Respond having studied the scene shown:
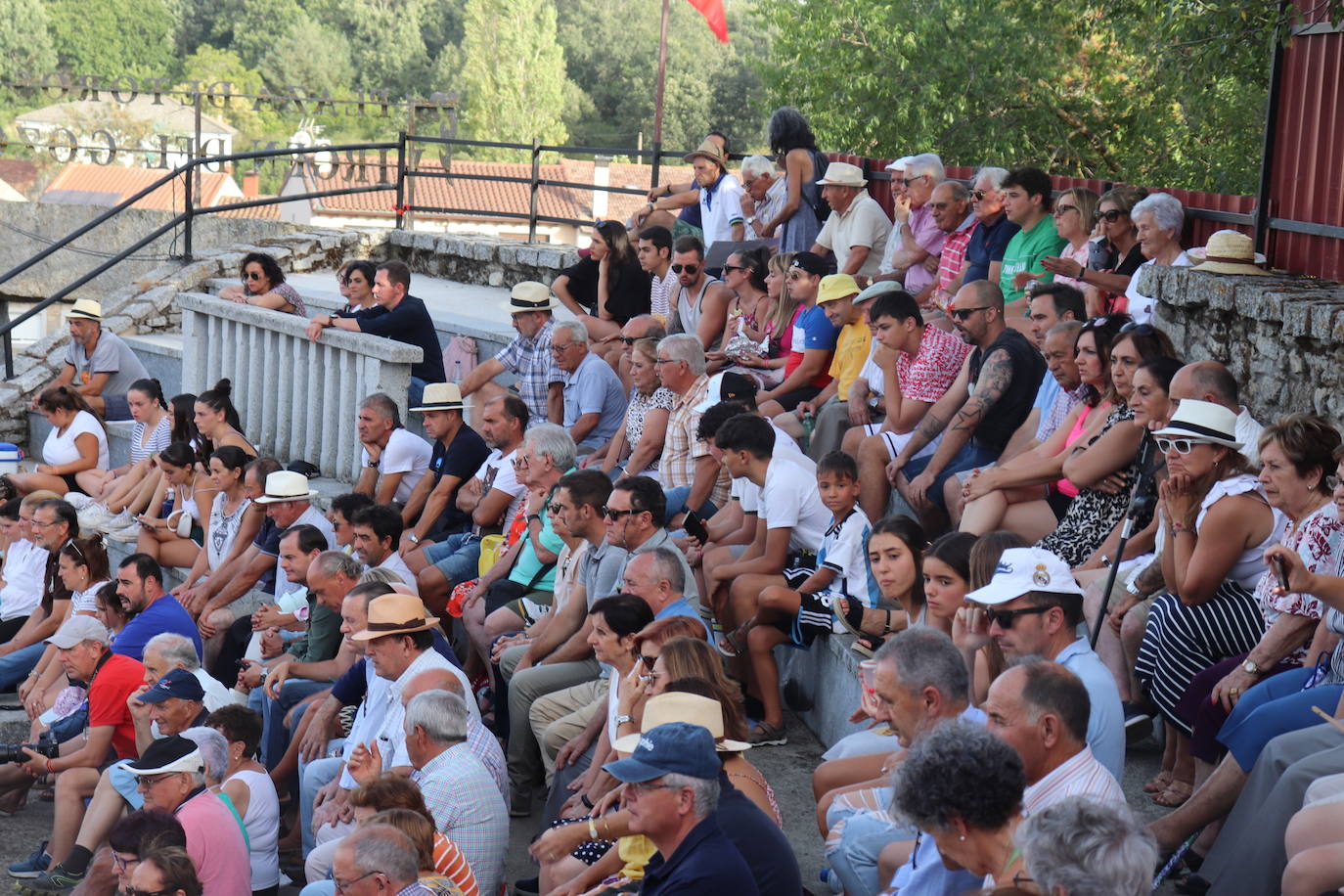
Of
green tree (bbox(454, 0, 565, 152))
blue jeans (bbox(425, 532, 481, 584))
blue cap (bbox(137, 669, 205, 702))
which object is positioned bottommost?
blue cap (bbox(137, 669, 205, 702))

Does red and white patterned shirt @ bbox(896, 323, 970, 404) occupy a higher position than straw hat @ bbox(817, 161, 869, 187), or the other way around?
straw hat @ bbox(817, 161, 869, 187)

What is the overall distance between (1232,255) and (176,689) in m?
5.08

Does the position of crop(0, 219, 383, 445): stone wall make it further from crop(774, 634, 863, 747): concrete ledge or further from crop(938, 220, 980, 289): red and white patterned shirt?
crop(774, 634, 863, 747): concrete ledge

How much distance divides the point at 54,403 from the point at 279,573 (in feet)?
13.4

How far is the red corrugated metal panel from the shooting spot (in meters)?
6.12

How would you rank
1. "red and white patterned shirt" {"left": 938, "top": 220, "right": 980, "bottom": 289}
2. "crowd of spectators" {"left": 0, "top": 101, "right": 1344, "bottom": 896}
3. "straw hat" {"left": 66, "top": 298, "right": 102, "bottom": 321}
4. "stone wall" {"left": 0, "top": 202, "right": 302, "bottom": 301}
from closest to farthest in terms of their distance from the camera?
"crowd of spectators" {"left": 0, "top": 101, "right": 1344, "bottom": 896} < "red and white patterned shirt" {"left": 938, "top": 220, "right": 980, "bottom": 289} < "straw hat" {"left": 66, "top": 298, "right": 102, "bottom": 321} < "stone wall" {"left": 0, "top": 202, "right": 302, "bottom": 301}

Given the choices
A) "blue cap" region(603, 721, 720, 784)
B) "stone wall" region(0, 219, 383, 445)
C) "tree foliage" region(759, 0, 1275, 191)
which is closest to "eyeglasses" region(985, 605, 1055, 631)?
"blue cap" region(603, 721, 720, 784)

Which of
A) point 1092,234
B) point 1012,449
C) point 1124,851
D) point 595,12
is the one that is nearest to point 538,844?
point 1124,851

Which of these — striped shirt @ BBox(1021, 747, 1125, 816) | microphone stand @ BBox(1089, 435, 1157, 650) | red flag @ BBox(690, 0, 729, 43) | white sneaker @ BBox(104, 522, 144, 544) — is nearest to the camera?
striped shirt @ BBox(1021, 747, 1125, 816)

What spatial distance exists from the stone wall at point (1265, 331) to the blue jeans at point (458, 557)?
3740mm

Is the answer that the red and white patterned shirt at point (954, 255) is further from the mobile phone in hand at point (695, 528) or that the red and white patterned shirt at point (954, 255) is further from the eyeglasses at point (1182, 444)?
the eyeglasses at point (1182, 444)

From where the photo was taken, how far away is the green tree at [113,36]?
62.6 meters

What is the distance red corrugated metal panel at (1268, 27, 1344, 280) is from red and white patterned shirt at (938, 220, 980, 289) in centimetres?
202

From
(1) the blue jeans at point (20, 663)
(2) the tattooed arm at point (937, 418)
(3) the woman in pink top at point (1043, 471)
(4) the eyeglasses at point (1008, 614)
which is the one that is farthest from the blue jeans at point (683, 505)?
(1) the blue jeans at point (20, 663)
